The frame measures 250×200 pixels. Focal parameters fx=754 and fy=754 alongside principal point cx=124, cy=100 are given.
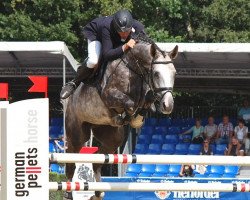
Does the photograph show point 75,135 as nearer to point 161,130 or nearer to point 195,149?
point 195,149

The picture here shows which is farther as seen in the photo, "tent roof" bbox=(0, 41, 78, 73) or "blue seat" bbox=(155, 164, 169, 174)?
"blue seat" bbox=(155, 164, 169, 174)

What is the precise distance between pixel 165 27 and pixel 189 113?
16.8 feet

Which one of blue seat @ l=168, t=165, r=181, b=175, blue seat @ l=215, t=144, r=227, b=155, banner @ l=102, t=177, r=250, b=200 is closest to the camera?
banner @ l=102, t=177, r=250, b=200

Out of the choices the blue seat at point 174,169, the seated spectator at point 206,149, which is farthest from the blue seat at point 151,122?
the blue seat at point 174,169

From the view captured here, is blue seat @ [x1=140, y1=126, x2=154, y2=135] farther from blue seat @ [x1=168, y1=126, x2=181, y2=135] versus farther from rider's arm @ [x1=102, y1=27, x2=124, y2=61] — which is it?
rider's arm @ [x1=102, y1=27, x2=124, y2=61]

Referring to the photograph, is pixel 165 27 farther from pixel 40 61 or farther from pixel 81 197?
pixel 81 197

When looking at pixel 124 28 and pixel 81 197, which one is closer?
pixel 124 28

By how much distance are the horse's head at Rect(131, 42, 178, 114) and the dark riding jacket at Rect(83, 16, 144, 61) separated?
421 millimetres

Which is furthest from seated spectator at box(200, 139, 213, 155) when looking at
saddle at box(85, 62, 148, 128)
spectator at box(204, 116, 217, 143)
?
saddle at box(85, 62, 148, 128)

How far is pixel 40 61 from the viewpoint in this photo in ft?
54.4

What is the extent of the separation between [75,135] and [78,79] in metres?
0.69

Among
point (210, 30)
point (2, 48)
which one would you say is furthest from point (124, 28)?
point (210, 30)

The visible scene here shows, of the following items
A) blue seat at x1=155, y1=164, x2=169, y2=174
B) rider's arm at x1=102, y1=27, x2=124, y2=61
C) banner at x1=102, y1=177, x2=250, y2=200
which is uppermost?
rider's arm at x1=102, y1=27, x2=124, y2=61

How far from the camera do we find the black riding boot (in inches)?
324
